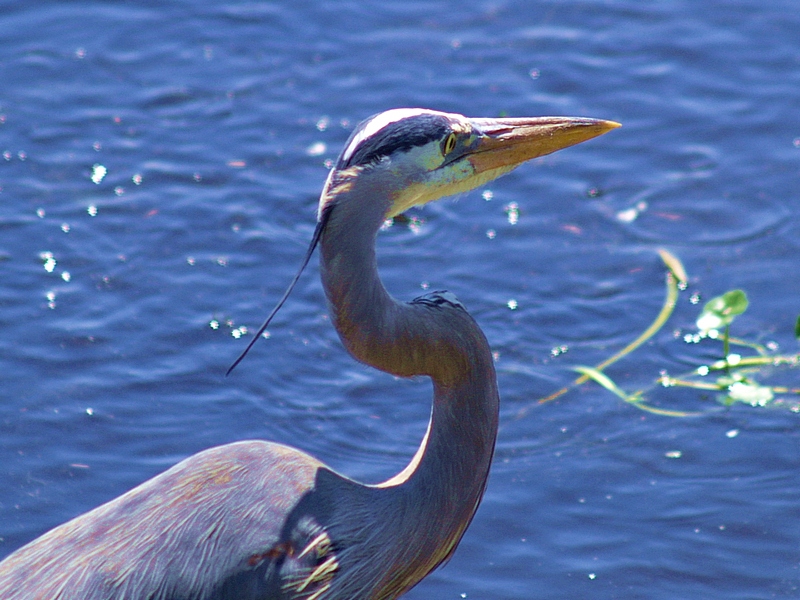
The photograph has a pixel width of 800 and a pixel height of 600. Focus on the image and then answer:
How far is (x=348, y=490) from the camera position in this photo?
4176 millimetres

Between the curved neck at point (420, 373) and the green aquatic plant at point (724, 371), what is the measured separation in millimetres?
1654

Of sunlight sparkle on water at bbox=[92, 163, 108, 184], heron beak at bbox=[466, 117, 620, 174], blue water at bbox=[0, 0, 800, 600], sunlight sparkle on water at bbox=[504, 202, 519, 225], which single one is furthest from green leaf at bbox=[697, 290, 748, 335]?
sunlight sparkle on water at bbox=[92, 163, 108, 184]

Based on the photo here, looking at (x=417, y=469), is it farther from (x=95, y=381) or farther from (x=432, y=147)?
(x=95, y=381)

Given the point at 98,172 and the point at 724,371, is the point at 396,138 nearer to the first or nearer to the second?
the point at 724,371

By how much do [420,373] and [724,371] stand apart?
238 cm

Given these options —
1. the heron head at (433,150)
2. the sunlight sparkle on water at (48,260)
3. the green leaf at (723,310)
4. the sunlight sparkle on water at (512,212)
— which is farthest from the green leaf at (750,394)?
the sunlight sparkle on water at (48,260)

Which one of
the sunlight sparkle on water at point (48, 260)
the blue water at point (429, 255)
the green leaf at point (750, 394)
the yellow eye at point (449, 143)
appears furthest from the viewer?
the sunlight sparkle on water at point (48, 260)

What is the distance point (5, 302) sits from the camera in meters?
6.45

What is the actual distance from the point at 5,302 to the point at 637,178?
3.69 metres

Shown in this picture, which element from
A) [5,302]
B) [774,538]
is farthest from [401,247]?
[774,538]

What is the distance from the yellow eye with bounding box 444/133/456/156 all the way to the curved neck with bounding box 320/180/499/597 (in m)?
0.38

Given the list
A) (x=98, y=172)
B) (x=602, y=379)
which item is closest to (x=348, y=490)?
(x=602, y=379)

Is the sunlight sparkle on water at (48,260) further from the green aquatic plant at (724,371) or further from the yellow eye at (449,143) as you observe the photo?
the yellow eye at (449,143)

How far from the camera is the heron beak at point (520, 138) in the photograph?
444 cm
